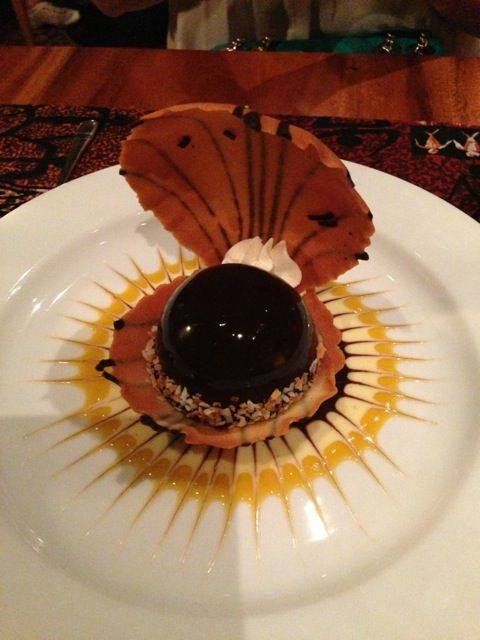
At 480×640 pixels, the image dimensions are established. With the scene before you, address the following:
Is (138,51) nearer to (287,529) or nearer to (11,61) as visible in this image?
(11,61)

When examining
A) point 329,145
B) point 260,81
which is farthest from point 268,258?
point 260,81

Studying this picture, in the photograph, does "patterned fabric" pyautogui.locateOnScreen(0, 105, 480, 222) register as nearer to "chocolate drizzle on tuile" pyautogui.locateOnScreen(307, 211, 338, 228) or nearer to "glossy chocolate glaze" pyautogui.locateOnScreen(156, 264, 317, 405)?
"chocolate drizzle on tuile" pyautogui.locateOnScreen(307, 211, 338, 228)

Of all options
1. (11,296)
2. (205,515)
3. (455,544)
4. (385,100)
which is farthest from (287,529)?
(385,100)

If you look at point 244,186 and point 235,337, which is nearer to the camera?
point 235,337

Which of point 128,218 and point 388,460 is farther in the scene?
point 128,218

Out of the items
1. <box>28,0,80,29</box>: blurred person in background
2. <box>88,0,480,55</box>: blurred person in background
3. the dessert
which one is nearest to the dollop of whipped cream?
the dessert

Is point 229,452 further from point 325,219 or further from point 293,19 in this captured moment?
point 293,19
